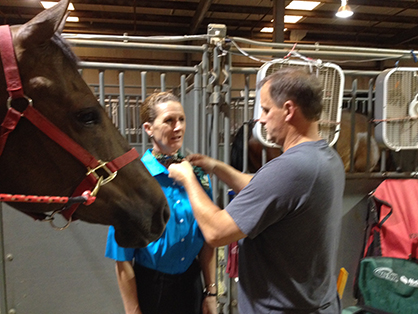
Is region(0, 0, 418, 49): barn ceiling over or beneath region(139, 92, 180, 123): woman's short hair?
over

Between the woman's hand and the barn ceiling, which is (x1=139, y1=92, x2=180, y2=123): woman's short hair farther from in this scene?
the barn ceiling

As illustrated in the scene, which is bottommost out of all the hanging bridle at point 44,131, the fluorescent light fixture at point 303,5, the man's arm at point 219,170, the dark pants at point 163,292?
the dark pants at point 163,292

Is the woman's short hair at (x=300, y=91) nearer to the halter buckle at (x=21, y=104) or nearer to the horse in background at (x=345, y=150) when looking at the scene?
the halter buckle at (x=21, y=104)

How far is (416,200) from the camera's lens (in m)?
1.65

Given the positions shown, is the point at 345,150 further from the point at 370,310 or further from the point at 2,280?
the point at 2,280

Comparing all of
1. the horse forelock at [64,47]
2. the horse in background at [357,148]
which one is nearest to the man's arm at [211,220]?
the horse forelock at [64,47]

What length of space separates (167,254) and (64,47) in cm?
76

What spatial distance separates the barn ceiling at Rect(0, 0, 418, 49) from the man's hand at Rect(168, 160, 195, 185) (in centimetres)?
475

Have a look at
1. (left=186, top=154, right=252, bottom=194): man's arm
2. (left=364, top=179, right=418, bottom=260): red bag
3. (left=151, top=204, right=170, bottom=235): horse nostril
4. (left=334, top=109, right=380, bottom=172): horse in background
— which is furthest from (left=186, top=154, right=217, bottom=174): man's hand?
(left=334, top=109, right=380, bottom=172): horse in background

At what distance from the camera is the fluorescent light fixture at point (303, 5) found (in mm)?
5406

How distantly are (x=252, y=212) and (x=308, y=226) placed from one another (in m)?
0.20

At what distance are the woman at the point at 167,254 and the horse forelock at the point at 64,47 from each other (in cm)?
38

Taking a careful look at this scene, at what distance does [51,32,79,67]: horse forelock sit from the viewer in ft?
2.47

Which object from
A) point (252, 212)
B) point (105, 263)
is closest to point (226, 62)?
point (252, 212)
